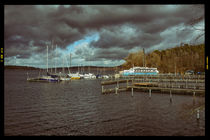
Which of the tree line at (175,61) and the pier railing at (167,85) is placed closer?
the pier railing at (167,85)

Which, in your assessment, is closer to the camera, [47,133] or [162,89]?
[47,133]

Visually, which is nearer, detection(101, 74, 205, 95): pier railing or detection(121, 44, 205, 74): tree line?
detection(101, 74, 205, 95): pier railing

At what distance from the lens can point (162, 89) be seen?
146 feet

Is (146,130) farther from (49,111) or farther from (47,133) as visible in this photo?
(49,111)

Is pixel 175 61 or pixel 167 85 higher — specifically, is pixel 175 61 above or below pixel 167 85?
above

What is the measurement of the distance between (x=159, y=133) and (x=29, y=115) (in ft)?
66.3

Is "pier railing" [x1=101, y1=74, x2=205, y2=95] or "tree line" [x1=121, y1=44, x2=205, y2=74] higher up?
"tree line" [x1=121, y1=44, x2=205, y2=74]

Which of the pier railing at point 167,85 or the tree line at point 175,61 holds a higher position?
the tree line at point 175,61

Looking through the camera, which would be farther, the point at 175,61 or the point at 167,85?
the point at 175,61
